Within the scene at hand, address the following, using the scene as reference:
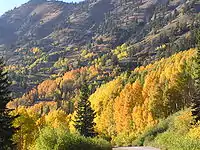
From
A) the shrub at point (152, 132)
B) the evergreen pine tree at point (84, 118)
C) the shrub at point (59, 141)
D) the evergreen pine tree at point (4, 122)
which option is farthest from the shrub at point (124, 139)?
the evergreen pine tree at point (4, 122)

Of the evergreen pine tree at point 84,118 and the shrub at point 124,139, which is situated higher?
the evergreen pine tree at point 84,118

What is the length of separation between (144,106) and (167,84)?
9042 mm

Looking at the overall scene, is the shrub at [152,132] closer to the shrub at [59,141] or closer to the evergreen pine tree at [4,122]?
the shrub at [59,141]

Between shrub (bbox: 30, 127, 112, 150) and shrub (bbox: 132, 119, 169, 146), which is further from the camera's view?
shrub (bbox: 132, 119, 169, 146)

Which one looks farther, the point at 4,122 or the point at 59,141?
the point at 4,122

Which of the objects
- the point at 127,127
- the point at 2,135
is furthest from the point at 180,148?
the point at 127,127

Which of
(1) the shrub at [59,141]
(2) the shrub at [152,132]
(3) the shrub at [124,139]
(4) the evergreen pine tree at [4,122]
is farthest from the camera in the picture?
(3) the shrub at [124,139]

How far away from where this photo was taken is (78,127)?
89.2 meters

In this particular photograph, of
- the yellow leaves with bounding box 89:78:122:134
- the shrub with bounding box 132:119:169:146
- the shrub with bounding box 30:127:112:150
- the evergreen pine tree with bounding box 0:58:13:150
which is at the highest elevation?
the evergreen pine tree with bounding box 0:58:13:150

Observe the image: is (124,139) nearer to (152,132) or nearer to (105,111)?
(152,132)

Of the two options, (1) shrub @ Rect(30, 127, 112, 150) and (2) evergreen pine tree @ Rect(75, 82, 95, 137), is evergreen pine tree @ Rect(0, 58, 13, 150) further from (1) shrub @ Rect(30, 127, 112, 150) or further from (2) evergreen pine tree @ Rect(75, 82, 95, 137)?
(2) evergreen pine tree @ Rect(75, 82, 95, 137)

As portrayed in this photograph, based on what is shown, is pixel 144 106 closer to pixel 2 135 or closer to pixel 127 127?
pixel 127 127

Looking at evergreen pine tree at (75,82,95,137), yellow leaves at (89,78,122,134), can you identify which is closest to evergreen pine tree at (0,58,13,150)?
evergreen pine tree at (75,82,95,137)

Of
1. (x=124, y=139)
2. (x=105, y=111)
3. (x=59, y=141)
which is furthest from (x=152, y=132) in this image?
(x=59, y=141)
